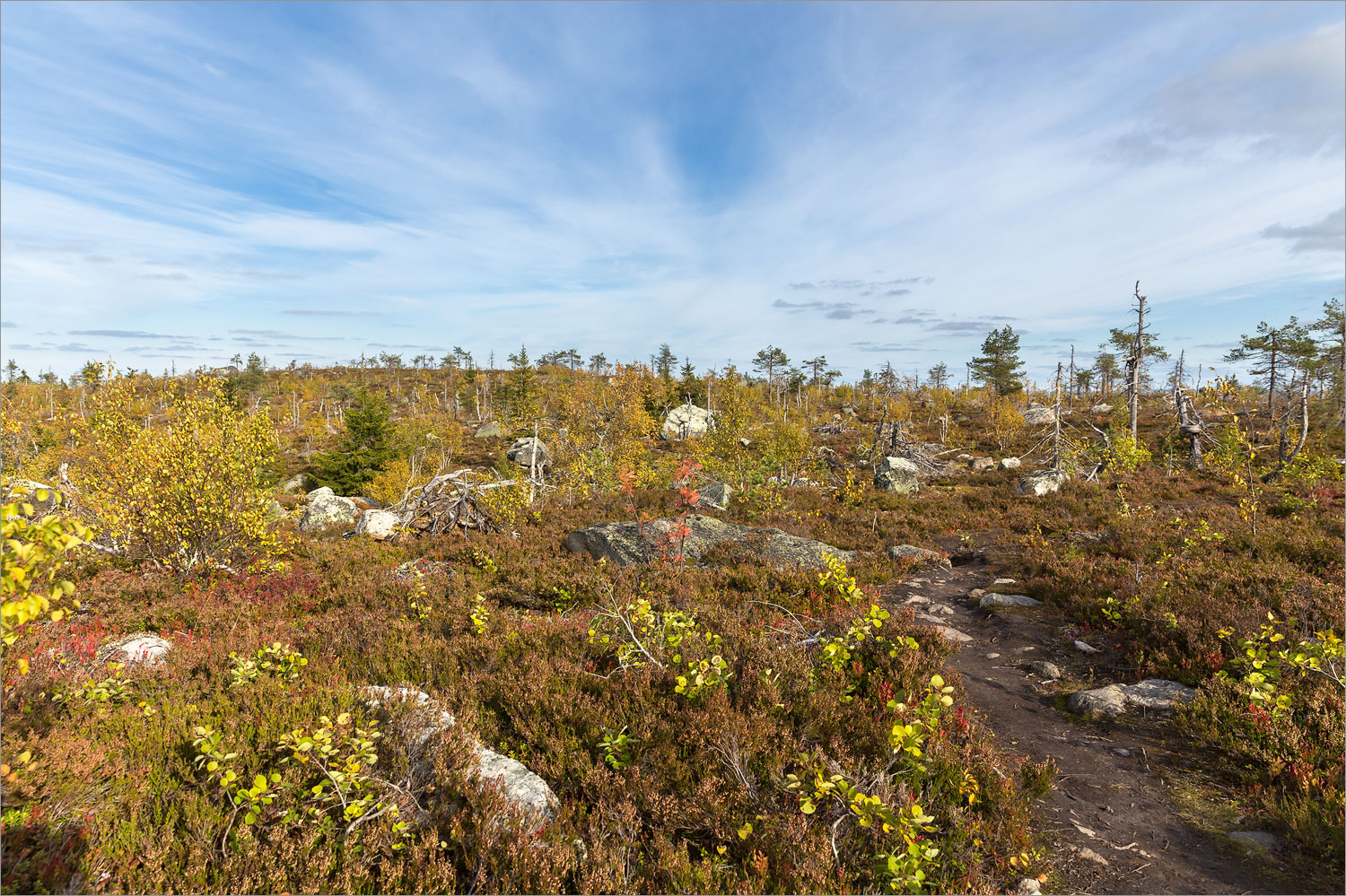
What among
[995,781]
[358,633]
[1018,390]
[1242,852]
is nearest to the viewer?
[1242,852]

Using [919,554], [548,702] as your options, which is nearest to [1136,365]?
[919,554]

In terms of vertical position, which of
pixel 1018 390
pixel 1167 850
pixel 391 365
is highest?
pixel 391 365

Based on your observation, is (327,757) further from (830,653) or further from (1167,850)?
(1167,850)

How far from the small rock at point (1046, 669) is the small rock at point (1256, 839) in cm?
316

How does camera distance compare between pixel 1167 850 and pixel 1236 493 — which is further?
pixel 1236 493

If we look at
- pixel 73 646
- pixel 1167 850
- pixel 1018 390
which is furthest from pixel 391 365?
pixel 1167 850

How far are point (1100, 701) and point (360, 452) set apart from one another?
3938 cm

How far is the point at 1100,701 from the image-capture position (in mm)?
6477

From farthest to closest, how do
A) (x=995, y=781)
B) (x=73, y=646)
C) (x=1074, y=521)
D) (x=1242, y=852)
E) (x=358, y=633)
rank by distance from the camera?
(x=1074, y=521) → (x=358, y=633) → (x=73, y=646) → (x=995, y=781) → (x=1242, y=852)

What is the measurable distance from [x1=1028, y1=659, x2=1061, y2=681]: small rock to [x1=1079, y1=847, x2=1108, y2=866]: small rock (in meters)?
3.78

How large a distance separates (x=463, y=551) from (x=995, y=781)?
11776 millimetres

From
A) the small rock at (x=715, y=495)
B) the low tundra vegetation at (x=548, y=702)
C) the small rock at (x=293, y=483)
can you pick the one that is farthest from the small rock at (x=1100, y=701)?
the small rock at (x=293, y=483)

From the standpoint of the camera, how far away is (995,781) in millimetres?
4727

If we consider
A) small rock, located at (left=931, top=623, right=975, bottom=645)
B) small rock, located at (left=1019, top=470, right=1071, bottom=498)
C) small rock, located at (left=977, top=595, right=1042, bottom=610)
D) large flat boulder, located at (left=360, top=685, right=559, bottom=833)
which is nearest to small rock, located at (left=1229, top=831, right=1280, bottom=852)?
small rock, located at (left=931, top=623, right=975, bottom=645)
